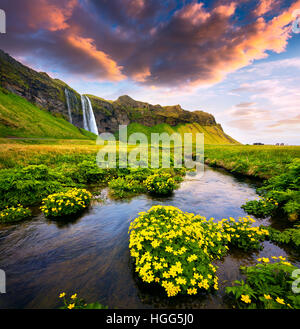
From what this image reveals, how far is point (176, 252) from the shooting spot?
177 inches

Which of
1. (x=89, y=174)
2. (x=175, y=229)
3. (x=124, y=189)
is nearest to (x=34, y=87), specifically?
(x=89, y=174)

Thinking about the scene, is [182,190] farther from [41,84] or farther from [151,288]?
[41,84]

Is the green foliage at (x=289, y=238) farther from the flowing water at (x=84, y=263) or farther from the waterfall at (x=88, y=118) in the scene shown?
the waterfall at (x=88, y=118)

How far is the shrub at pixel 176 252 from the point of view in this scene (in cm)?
412

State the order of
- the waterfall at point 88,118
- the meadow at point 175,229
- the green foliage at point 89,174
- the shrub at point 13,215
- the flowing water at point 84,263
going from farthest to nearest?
the waterfall at point 88,118
the green foliage at point 89,174
the shrub at point 13,215
the flowing water at point 84,263
the meadow at point 175,229

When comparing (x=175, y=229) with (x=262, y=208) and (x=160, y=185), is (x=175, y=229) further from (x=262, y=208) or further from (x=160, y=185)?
(x=160, y=185)

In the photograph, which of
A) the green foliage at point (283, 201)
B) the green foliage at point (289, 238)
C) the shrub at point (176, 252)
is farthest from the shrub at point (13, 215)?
the green foliage at point (283, 201)

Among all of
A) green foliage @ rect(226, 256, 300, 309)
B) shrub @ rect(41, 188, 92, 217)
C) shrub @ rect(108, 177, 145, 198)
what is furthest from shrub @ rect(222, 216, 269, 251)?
shrub @ rect(108, 177, 145, 198)

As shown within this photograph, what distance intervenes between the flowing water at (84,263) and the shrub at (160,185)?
4464 millimetres

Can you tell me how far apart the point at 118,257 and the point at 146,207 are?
17.1 ft

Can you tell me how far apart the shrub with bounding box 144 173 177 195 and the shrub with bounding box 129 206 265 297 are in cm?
720

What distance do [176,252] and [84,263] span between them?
3.71 meters

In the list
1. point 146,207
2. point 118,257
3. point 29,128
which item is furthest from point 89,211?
point 29,128

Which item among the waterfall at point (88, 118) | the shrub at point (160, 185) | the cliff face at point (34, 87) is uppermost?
the cliff face at point (34, 87)
